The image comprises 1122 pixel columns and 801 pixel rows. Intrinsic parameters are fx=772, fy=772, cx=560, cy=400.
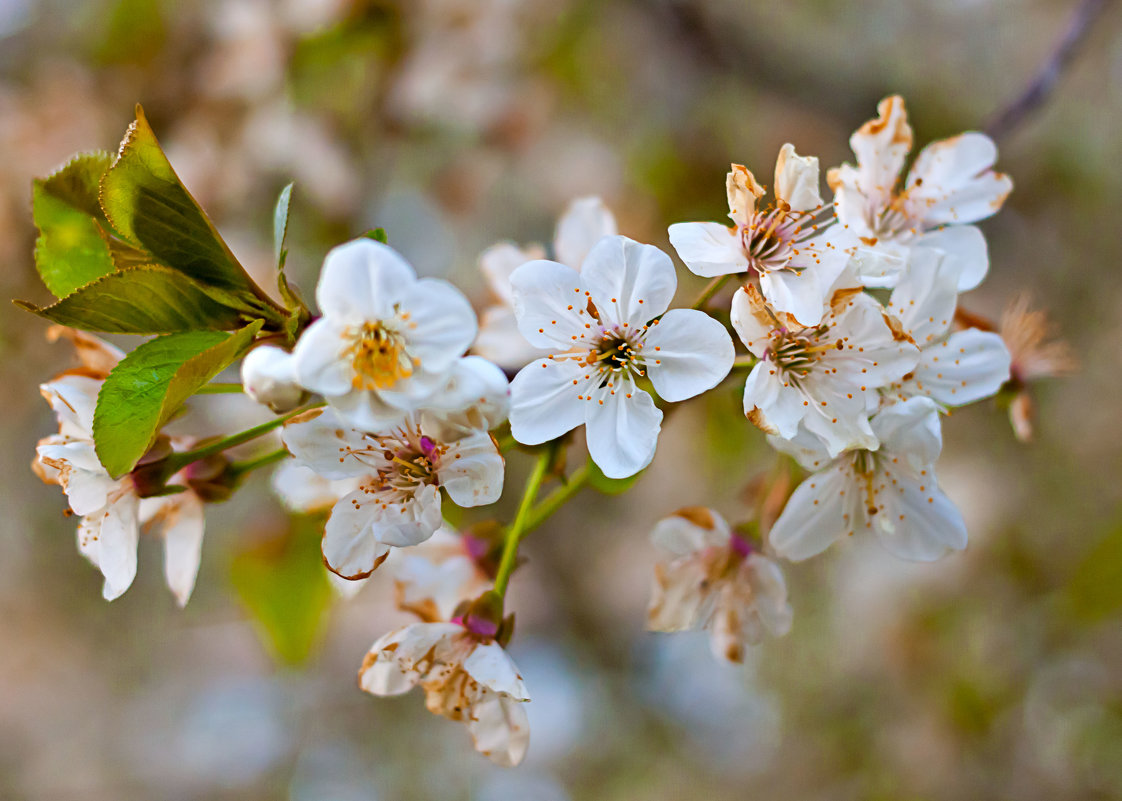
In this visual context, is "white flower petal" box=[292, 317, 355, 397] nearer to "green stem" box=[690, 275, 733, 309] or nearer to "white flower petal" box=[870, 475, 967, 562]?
"green stem" box=[690, 275, 733, 309]

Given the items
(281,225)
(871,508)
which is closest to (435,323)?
(281,225)

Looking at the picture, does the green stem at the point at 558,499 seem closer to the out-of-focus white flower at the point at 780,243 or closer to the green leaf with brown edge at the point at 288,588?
the out-of-focus white flower at the point at 780,243

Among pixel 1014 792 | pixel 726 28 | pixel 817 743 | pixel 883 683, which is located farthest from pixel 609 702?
pixel 726 28

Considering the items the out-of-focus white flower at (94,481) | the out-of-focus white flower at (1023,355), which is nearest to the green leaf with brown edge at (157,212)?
the out-of-focus white flower at (94,481)

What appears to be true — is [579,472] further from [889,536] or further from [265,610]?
[265,610]

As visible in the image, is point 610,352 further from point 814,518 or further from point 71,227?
point 71,227
